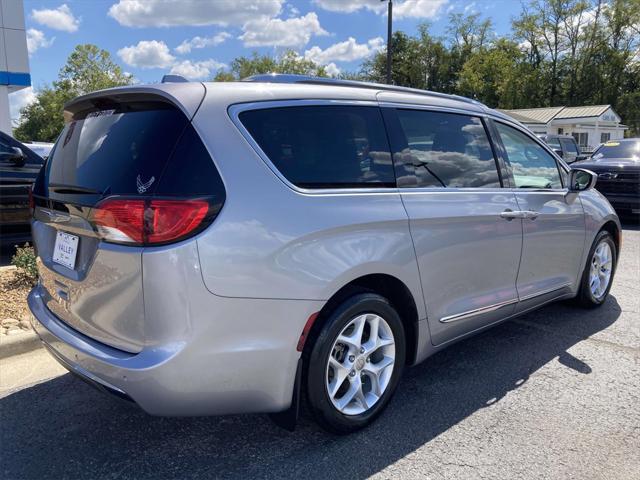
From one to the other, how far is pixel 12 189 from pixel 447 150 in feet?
18.4

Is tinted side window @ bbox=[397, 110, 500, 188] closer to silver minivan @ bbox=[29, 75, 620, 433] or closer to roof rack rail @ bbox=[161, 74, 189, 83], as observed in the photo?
silver minivan @ bbox=[29, 75, 620, 433]

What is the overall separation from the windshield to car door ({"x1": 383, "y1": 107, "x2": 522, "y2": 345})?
29.8ft

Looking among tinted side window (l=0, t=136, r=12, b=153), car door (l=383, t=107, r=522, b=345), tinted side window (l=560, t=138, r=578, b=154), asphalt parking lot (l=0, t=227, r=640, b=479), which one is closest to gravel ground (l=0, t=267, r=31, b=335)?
asphalt parking lot (l=0, t=227, r=640, b=479)

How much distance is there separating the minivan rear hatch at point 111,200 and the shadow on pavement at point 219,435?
694mm

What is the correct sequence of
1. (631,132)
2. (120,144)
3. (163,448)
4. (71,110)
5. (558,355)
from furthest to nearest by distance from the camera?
(631,132) < (558,355) < (71,110) < (163,448) < (120,144)

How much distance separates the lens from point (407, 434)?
2920 millimetres

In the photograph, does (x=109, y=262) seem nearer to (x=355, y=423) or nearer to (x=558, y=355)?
(x=355, y=423)

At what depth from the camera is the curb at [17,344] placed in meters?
3.88

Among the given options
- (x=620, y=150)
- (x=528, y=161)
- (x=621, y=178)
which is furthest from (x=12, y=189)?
(x=620, y=150)

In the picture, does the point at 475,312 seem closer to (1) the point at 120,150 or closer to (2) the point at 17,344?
(1) the point at 120,150

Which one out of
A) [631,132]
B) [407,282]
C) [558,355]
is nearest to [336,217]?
[407,282]

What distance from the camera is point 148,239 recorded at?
7.20ft

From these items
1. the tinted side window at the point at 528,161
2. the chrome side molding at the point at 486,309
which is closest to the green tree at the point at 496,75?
the tinted side window at the point at 528,161

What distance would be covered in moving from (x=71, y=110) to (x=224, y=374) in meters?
1.83
